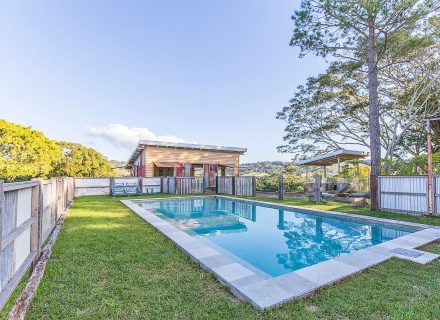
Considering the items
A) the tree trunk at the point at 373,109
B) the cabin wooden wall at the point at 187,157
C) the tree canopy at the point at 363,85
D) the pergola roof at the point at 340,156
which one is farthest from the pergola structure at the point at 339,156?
the cabin wooden wall at the point at 187,157

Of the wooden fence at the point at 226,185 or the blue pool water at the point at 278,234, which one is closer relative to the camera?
the blue pool water at the point at 278,234

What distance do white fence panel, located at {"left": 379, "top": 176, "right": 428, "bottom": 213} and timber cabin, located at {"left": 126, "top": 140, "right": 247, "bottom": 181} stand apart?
35.7ft

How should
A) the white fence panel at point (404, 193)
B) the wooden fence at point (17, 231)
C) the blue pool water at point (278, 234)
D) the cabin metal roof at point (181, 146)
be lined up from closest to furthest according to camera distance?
the wooden fence at point (17, 231) < the blue pool water at point (278, 234) < the white fence panel at point (404, 193) < the cabin metal roof at point (181, 146)

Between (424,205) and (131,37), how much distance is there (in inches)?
611

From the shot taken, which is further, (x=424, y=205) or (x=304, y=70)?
(x=304, y=70)

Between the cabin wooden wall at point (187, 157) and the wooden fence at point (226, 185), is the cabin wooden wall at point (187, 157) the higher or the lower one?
the higher one

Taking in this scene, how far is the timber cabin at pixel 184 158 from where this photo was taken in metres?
17.9

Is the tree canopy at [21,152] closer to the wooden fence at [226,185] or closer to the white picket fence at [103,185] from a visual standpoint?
the white picket fence at [103,185]

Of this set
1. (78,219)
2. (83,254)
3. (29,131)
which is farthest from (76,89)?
(83,254)

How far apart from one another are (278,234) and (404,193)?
446 centimetres

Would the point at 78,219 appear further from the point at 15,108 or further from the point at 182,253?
the point at 15,108

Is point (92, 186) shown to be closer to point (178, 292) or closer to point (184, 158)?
point (184, 158)

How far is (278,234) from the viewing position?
686 centimetres

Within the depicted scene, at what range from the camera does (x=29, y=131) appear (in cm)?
1622
